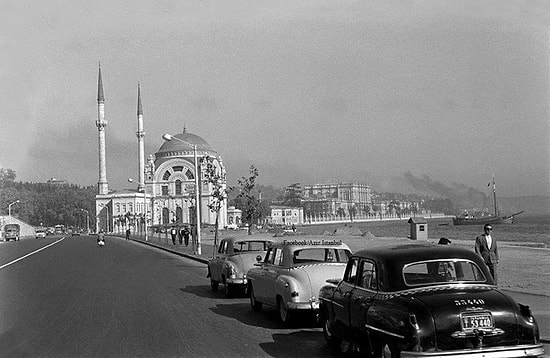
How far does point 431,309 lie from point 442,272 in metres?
0.83

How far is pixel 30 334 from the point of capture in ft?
38.3

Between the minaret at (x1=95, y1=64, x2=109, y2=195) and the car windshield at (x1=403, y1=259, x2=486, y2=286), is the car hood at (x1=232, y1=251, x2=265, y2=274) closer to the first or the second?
the car windshield at (x1=403, y1=259, x2=486, y2=286)

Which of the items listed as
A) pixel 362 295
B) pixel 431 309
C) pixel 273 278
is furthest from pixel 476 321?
pixel 273 278

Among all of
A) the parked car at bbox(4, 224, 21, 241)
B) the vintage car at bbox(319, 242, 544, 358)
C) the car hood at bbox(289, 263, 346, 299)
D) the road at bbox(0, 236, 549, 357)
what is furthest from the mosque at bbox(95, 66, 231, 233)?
the vintage car at bbox(319, 242, 544, 358)

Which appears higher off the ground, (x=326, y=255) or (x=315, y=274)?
(x=326, y=255)

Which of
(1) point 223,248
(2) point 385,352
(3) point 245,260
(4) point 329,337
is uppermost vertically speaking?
(1) point 223,248

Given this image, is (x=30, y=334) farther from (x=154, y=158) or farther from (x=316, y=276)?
(x=154, y=158)

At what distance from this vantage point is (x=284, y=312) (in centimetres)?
1214

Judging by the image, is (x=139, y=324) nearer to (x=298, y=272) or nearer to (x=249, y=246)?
(x=298, y=272)

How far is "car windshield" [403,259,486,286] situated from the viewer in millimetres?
7930

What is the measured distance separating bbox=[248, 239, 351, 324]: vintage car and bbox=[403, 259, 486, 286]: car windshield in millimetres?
3681

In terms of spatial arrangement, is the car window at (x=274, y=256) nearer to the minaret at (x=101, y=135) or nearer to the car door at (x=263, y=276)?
the car door at (x=263, y=276)

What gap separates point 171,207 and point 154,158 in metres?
13.5

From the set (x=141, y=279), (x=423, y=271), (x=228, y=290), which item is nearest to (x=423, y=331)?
(x=423, y=271)
